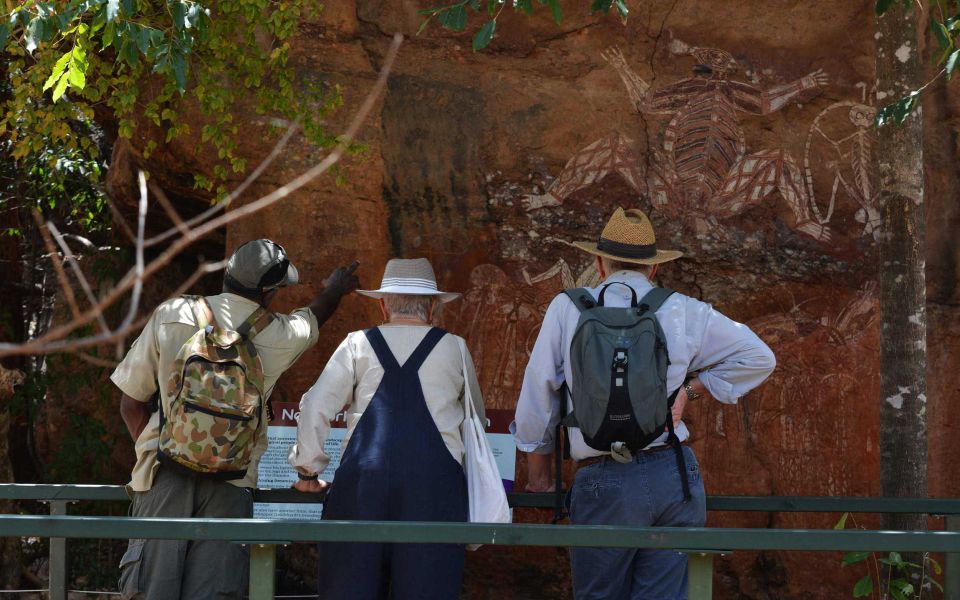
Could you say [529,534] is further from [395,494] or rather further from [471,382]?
[471,382]

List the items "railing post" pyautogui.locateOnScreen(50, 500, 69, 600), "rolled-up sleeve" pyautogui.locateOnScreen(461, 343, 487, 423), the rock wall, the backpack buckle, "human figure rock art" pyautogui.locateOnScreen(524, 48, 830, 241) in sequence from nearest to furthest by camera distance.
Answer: the backpack buckle < "rolled-up sleeve" pyautogui.locateOnScreen(461, 343, 487, 423) < "railing post" pyautogui.locateOnScreen(50, 500, 69, 600) < the rock wall < "human figure rock art" pyautogui.locateOnScreen(524, 48, 830, 241)

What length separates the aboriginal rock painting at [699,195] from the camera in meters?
6.28

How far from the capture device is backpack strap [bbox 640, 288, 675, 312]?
12.3ft

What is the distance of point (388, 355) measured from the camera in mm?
3818

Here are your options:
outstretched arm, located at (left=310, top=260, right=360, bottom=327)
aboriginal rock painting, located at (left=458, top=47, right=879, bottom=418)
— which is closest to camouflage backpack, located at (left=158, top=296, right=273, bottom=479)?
outstretched arm, located at (left=310, top=260, right=360, bottom=327)

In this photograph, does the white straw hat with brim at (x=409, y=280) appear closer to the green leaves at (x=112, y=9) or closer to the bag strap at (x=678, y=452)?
the bag strap at (x=678, y=452)

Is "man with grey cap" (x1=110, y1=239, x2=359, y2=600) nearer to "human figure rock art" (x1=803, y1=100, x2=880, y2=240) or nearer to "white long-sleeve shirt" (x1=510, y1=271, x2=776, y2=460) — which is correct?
"white long-sleeve shirt" (x1=510, y1=271, x2=776, y2=460)

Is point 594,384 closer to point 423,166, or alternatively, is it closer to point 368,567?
point 368,567

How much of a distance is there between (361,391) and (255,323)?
48 centimetres

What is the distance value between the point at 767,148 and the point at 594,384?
11.1 ft

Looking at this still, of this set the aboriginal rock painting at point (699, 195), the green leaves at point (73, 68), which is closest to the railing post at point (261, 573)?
the green leaves at point (73, 68)

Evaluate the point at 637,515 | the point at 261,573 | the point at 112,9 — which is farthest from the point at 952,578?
the point at 112,9

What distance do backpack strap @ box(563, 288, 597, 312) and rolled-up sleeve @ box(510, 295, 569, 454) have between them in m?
0.04

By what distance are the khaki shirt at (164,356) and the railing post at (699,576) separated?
1533 millimetres
